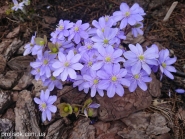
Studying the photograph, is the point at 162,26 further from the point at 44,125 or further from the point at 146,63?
the point at 44,125

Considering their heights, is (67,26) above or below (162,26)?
below

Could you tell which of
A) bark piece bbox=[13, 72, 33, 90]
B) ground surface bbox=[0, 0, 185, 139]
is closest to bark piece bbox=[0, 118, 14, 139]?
ground surface bbox=[0, 0, 185, 139]

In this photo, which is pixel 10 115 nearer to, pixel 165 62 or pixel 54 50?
pixel 54 50

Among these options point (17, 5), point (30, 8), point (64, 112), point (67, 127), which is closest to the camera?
point (64, 112)

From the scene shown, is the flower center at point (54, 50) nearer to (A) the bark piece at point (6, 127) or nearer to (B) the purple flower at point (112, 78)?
(B) the purple flower at point (112, 78)

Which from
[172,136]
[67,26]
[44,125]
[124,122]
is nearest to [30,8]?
[67,26]
